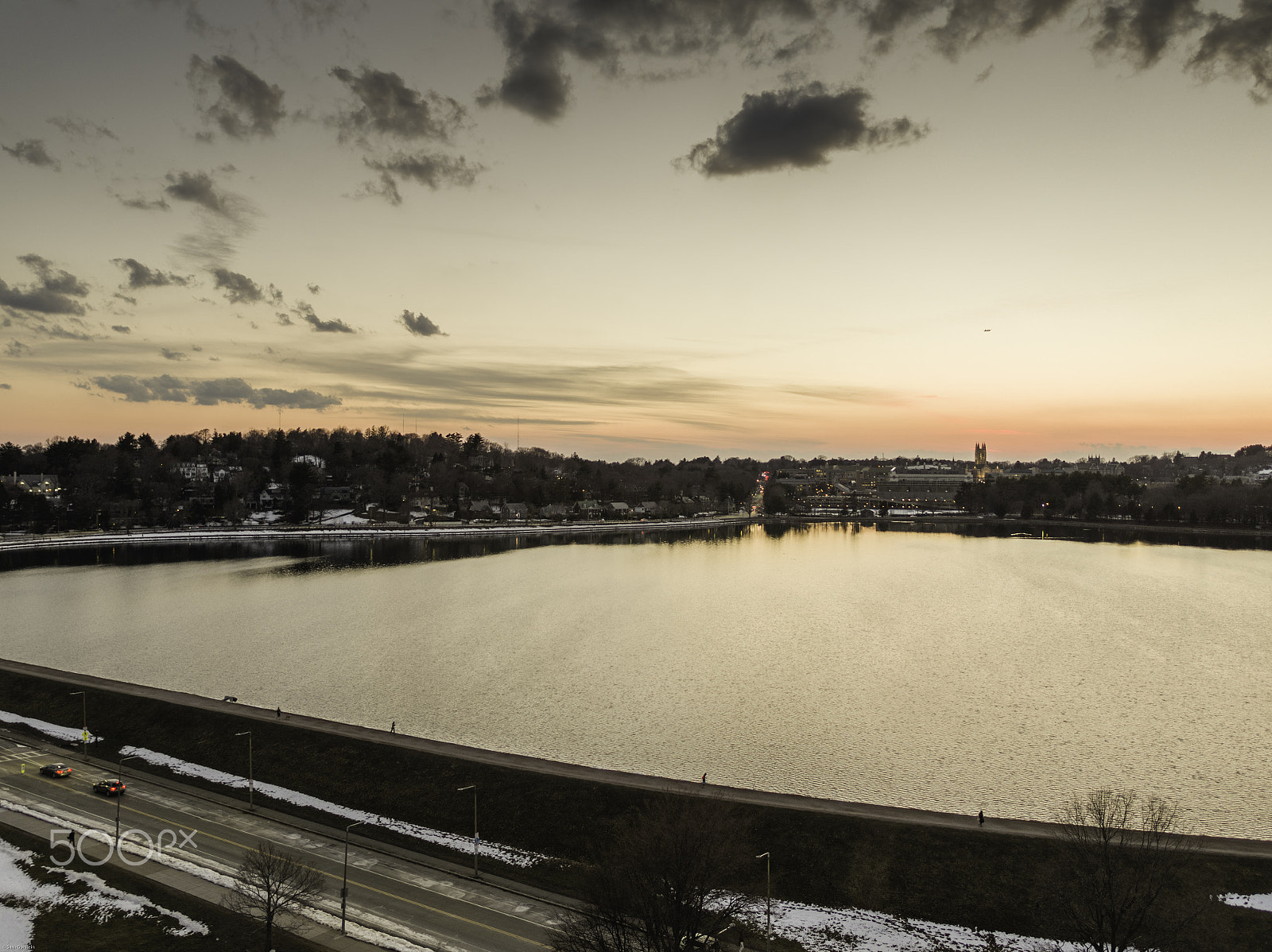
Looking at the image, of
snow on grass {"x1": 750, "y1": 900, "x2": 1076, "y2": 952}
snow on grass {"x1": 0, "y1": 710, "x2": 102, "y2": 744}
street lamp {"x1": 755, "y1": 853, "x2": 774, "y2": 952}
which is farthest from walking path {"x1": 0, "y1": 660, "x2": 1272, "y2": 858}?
snow on grass {"x1": 750, "y1": 900, "x2": 1076, "y2": 952}

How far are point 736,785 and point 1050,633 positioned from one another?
36.0 meters

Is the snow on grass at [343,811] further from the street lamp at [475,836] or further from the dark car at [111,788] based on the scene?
the dark car at [111,788]

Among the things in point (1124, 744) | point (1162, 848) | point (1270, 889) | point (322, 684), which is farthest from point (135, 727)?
point (1124, 744)

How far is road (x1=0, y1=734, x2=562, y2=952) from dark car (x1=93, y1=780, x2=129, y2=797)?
19 centimetres

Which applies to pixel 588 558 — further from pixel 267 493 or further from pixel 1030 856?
pixel 267 493

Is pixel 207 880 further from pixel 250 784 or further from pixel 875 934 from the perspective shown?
pixel 875 934

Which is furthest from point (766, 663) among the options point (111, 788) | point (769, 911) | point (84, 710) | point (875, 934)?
point (84, 710)

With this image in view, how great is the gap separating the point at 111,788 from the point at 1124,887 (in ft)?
96.4

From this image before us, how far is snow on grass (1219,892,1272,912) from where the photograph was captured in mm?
17766

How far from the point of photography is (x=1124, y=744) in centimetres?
3072

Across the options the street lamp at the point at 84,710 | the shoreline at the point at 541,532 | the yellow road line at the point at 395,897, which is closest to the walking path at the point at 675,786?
the street lamp at the point at 84,710

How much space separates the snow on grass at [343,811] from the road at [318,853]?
1.02m

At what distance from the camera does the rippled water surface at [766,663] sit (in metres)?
28.6

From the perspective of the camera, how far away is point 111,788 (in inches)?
958
